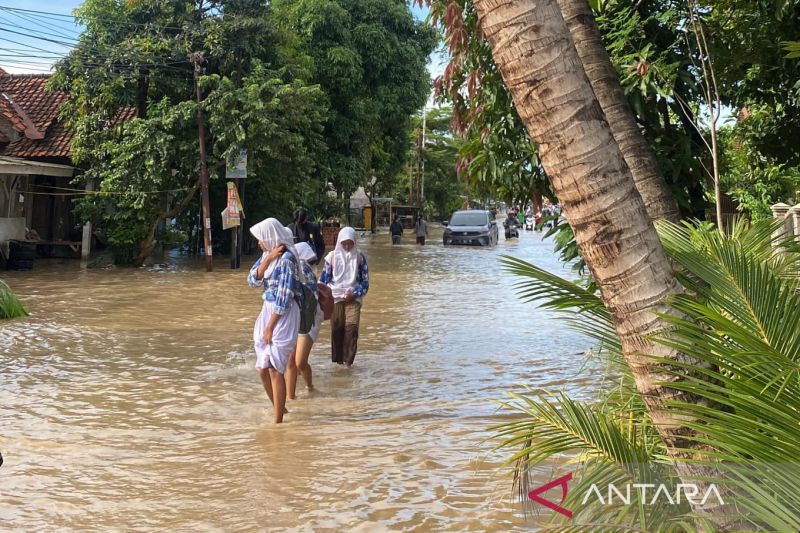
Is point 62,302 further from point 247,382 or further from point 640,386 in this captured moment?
point 640,386

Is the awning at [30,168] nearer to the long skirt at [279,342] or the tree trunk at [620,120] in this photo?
the long skirt at [279,342]

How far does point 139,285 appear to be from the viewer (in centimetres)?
1750

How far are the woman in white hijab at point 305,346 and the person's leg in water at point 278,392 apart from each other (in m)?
0.51

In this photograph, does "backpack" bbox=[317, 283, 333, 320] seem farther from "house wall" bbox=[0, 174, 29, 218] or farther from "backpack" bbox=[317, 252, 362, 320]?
"house wall" bbox=[0, 174, 29, 218]

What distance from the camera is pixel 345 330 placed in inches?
342

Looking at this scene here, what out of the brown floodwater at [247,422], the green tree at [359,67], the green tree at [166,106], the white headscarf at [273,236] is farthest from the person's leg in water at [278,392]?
the green tree at [359,67]

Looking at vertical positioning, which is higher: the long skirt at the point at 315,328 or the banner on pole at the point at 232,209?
the banner on pole at the point at 232,209

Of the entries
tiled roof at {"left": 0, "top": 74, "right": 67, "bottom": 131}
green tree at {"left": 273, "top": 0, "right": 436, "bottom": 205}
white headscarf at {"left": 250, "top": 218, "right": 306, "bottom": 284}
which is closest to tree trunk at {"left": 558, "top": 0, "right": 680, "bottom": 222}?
white headscarf at {"left": 250, "top": 218, "right": 306, "bottom": 284}

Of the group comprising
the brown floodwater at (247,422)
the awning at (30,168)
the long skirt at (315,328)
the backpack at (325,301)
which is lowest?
the brown floodwater at (247,422)

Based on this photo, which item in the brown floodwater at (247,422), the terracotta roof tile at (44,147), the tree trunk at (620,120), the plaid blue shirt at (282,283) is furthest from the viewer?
the terracotta roof tile at (44,147)

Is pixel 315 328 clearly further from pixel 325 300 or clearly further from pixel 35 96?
pixel 35 96

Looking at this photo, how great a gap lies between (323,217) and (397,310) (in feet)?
51.3

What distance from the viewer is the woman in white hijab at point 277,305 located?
254 inches

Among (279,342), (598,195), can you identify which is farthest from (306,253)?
(598,195)
